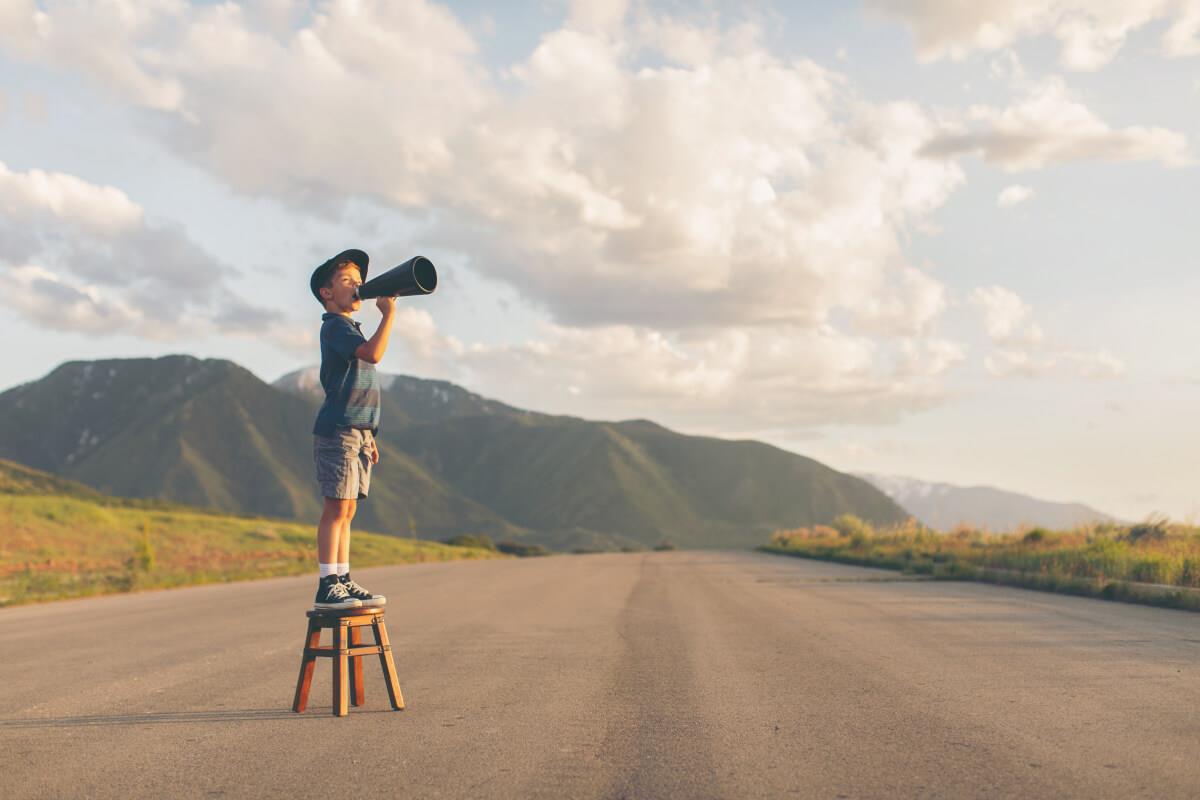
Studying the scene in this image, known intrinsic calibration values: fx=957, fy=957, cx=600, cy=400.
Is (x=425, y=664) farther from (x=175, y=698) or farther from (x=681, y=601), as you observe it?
(x=681, y=601)

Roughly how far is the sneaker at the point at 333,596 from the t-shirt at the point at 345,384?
907 millimetres

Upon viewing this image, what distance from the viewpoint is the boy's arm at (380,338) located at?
584 cm

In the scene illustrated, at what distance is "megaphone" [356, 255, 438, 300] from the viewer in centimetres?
575

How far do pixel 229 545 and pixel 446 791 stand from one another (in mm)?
52153

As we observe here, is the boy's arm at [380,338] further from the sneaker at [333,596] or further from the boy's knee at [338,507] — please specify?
the sneaker at [333,596]

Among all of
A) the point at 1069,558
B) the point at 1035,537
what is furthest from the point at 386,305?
the point at 1035,537

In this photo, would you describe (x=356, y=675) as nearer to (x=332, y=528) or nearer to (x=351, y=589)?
(x=351, y=589)

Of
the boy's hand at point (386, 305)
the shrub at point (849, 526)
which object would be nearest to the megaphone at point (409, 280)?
the boy's hand at point (386, 305)

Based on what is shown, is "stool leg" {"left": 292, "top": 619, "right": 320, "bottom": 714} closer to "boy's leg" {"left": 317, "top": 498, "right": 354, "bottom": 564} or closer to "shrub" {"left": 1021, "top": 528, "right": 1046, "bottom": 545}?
"boy's leg" {"left": 317, "top": 498, "right": 354, "bottom": 564}

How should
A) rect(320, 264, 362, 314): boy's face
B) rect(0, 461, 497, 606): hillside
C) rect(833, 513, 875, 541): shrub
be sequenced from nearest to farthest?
1. rect(320, 264, 362, 314): boy's face
2. rect(0, 461, 497, 606): hillside
3. rect(833, 513, 875, 541): shrub

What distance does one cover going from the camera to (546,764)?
4.41m

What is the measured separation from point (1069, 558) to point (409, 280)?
16.9 metres

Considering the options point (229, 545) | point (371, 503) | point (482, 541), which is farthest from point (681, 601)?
point (371, 503)

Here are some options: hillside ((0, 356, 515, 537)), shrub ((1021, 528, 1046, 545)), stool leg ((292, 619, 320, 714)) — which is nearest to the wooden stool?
stool leg ((292, 619, 320, 714))
